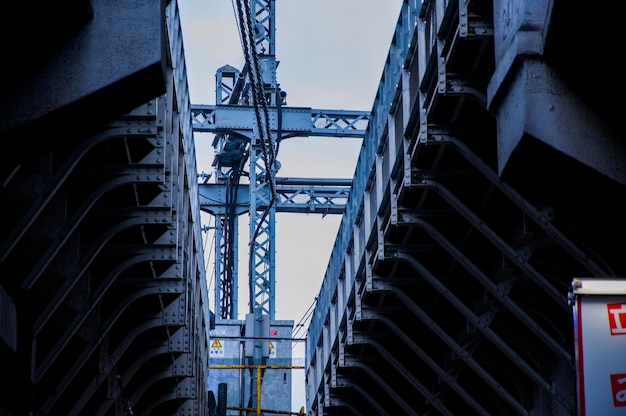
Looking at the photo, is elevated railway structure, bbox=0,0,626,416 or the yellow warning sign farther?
the yellow warning sign

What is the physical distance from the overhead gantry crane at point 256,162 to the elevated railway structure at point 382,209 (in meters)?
16.9

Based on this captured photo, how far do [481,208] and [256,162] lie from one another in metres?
32.0

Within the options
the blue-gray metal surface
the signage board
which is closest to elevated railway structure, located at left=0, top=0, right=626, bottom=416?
the blue-gray metal surface

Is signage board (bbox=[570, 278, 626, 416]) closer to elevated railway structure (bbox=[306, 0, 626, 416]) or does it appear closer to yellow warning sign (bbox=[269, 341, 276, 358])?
elevated railway structure (bbox=[306, 0, 626, 416])

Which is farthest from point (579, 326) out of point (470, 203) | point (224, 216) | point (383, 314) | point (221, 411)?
point (224, 216)

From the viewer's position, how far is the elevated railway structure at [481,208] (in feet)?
41.4

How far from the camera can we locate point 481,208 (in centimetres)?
2030

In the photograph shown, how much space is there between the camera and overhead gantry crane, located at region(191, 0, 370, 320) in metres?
48.9

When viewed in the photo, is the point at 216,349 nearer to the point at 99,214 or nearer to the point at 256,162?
the point at 256,162

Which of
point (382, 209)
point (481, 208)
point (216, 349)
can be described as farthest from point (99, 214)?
point (216, 349)

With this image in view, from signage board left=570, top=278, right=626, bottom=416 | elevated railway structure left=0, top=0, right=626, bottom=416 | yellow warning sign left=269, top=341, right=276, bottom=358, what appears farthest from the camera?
yellow warning sign left=269, top=341, right=276, bottom=358

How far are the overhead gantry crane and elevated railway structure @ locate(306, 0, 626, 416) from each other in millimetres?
17360

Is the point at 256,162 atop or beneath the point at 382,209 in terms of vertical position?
atop

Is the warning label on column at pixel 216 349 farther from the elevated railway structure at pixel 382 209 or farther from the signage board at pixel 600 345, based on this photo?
the signage board at pixel 600 345
